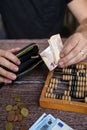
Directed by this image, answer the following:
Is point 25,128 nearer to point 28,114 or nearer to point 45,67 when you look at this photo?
point 28,114

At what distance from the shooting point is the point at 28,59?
775mm

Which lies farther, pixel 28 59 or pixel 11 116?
Result: pixel 28 59

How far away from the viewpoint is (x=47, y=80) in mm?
747

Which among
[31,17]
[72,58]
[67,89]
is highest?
[31,17]

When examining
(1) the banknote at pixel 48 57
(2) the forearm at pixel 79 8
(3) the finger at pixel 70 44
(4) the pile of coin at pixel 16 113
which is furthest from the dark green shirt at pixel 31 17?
(4) the pile of coin at pixel 16 113

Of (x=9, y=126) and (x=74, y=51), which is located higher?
(x=74, y=51)

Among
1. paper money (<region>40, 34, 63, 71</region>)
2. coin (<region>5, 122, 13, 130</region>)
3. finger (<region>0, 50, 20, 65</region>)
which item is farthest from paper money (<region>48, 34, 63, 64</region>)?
coin (<region>5, 122, 13, 130</region>)

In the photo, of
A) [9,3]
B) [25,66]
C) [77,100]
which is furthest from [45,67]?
[9,3]

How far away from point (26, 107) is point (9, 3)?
0.63m

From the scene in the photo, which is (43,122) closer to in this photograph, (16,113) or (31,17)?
(16,113)

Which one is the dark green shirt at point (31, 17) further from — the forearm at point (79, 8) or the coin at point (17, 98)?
the coin at point (17, 98)

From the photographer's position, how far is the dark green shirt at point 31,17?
1178 millimetres

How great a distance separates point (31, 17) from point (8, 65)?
20.2 inches

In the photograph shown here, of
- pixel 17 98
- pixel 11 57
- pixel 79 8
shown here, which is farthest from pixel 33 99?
pixel 79 8
